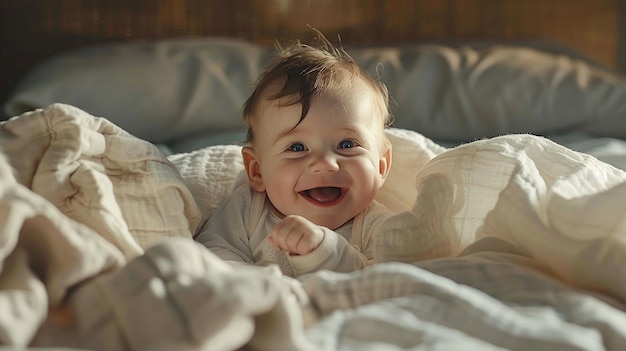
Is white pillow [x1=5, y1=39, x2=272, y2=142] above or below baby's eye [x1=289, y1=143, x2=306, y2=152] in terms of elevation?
below

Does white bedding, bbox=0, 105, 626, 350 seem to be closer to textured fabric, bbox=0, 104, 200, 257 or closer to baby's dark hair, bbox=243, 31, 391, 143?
textured fabric, bbox=0, 104, 200, 257

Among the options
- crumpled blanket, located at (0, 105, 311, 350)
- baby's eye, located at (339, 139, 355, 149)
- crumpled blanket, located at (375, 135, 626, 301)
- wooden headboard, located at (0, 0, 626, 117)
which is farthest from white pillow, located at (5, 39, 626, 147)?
crumpled blanket, located at (0, 105, 311, 350)

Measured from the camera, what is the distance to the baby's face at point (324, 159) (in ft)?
3.31

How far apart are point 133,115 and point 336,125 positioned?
71 centimetres

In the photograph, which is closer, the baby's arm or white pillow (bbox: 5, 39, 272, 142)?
the baby's arm

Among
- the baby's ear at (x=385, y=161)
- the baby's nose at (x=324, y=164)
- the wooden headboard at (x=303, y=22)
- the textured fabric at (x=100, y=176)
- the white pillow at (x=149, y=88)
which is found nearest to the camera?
the textured fabric at (x=100, y=176)

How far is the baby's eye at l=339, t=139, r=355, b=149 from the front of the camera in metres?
1.03

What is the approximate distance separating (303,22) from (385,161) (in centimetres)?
105

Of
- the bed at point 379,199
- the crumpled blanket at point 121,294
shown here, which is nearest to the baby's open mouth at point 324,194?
the bed at point 379,199

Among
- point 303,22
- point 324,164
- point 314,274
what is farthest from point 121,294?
point 303,22

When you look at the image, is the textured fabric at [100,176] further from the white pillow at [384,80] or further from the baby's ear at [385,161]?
the white pillow at [384,80]

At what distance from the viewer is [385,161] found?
1.11 m

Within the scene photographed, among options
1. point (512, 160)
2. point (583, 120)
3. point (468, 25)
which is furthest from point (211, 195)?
point (468, 25)

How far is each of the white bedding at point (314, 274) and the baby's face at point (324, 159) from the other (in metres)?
0.10
